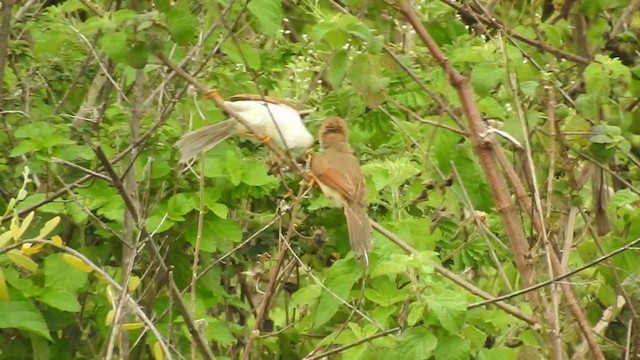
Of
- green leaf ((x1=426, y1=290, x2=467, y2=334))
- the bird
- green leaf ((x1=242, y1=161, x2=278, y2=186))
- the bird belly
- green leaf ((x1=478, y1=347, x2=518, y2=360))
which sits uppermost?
green leaf ((x1=426, y1=290, x2=467, y2=334))

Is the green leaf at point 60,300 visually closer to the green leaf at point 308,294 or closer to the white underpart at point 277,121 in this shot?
the green leaf at point 308,294

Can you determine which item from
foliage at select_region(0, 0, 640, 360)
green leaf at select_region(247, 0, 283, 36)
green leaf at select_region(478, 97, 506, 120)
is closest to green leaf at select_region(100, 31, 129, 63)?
foliage at select_region(0, 0, 640, 360)

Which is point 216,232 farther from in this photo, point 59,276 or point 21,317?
point 21,317

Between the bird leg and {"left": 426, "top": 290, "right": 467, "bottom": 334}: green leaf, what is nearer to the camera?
{"left": 426, "top": 290, "right": 467, "bottom": 334}: green leaf

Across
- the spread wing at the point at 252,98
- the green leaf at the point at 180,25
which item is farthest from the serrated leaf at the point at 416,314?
the spread wing at the point at 252,98

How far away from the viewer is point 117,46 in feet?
9.61

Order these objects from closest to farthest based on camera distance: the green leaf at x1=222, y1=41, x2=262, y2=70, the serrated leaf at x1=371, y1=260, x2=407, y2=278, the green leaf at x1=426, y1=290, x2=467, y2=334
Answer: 1. the green leaf at x1=426, y1=290, x2=467, y2=334
2. the serrated leaf at x1=371, y1=260, x2=407, y2=278
3. the green leaf at x1=222, y1=41, x2=262, y2=70

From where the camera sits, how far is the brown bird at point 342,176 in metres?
3.80

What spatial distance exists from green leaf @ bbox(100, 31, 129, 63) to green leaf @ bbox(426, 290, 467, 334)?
95 centimetres

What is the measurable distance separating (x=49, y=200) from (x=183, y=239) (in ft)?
1.75

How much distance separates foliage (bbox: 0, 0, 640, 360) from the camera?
3.21 metres

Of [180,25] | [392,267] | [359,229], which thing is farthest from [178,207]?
[392,267]

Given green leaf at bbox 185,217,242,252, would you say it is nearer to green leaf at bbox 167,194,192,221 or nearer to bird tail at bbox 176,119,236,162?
green leaf at bbox 167,194,192,221

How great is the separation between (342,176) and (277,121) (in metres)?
0.29
